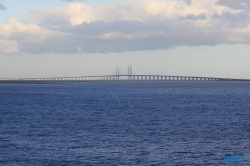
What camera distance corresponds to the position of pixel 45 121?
5500 centimetres

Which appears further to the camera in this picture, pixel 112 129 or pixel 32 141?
pixel 112 129

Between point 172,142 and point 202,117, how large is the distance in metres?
22.3

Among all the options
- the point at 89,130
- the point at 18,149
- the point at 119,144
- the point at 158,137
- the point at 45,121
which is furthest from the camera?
the point at 45,121

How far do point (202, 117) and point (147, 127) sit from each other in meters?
13.4

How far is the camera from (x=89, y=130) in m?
46.7

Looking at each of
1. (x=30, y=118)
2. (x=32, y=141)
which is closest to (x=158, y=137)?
(x=32, y=141)

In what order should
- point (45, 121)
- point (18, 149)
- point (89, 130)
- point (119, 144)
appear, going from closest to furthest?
point (18, 149) < point (119, 144) < point (89, 130) < point (45, 121)

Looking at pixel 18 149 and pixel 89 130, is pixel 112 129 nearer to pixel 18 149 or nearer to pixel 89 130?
pixel 89 130

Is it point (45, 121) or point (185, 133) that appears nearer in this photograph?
point (185, 133)

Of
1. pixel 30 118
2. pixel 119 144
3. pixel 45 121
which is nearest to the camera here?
Answer: pixel 119 144

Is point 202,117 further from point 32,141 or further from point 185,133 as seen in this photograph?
point 32,141

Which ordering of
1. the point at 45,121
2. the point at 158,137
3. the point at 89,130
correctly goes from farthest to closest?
the point at 45,121, the point at 89,130, the point at 158,137

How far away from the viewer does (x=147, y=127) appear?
49.0 metres

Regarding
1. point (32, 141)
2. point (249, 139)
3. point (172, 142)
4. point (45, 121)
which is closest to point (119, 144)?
point (172, 142)
